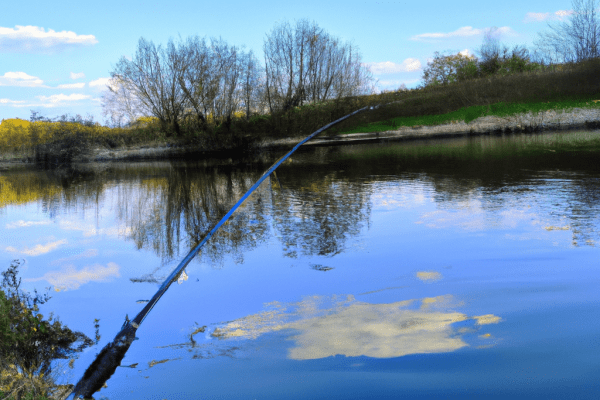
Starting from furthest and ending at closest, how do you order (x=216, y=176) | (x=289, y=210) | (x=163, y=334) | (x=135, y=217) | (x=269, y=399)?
(x=216, y=176) < (x=135, y=217) < (x=289, y=210) < (x=163, y=334) < (x=269, y=399)

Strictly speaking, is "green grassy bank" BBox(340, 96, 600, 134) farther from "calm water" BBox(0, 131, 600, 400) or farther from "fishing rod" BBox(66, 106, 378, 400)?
"fishing rod" BBox(66, 106, 378, 400)

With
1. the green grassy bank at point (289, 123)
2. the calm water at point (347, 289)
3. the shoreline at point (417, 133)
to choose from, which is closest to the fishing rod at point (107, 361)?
the calm water at point (347, 289)

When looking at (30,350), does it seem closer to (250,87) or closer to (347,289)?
(347,289)

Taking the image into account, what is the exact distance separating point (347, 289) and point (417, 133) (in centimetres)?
3235

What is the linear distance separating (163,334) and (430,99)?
1494 inches

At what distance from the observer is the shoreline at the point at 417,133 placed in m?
31.3

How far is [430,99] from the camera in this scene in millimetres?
39625

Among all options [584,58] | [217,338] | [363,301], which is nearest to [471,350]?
[363,301]

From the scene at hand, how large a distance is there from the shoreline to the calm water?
837 inches

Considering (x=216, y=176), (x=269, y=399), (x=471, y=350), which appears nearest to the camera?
(x=269, y=399)

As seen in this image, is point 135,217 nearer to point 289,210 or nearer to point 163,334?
point 289,210

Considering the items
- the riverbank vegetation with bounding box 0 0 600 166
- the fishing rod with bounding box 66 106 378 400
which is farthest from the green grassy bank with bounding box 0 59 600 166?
the fishing rod with bounding box 66 106 378 400

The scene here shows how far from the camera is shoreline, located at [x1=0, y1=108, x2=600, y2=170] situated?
3134 centimetres

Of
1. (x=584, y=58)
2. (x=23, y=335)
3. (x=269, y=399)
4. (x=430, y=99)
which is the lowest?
(x=269, y=399)
